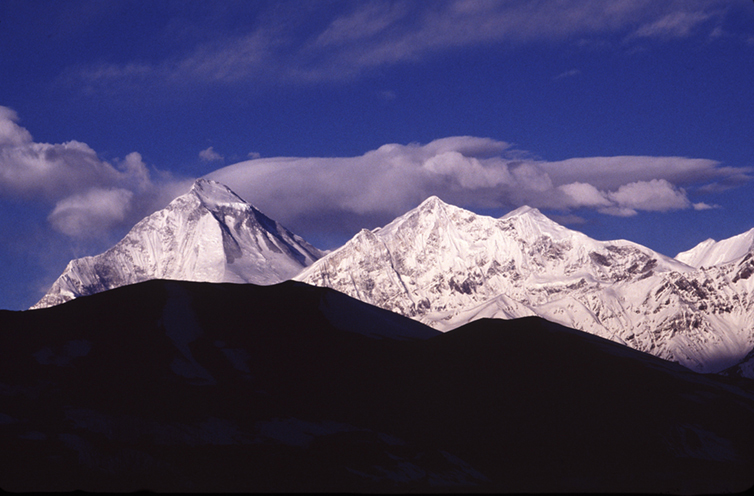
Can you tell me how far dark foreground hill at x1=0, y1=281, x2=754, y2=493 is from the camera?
11312cm

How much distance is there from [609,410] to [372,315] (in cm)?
5530

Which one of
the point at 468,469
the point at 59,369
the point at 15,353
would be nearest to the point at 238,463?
the point at 468,469

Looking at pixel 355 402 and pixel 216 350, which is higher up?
pixel 216 350

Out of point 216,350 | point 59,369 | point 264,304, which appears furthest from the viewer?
point 264,304

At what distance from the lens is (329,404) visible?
137m

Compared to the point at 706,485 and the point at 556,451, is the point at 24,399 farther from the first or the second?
the point at 706,485

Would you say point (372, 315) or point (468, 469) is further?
point (372, 315)

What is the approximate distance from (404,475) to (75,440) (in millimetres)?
41731

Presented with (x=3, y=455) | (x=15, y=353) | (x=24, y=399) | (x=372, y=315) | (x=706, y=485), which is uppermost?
(x=372, y=315)

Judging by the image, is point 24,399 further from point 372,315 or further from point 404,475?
point 372,315

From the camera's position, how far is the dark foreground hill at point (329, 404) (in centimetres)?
11312

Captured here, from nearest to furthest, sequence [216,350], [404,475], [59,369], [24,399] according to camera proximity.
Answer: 1. [404,475]
2. [24,399]
3. [59,369]
4. [216,350]

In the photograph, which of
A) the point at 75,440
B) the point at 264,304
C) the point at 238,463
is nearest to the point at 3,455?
the point at 75,440

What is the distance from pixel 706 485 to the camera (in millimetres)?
119625
